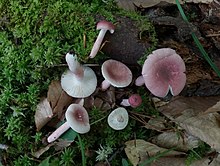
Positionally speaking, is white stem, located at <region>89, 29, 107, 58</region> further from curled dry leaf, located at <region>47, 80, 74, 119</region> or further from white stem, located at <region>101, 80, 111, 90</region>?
curled dry leaf, located at <region>47, 80, 74, 119</region>

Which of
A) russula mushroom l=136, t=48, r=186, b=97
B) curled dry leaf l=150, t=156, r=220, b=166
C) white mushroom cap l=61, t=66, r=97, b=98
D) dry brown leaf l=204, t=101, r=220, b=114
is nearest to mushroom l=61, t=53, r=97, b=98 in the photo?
white mushroom cap l=61, t=66, r=97, b=98

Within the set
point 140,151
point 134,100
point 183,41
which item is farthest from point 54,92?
point 183,41

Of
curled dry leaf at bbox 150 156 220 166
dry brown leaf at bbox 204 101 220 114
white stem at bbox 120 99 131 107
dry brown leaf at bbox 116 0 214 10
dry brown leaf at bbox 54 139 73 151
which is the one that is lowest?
curled dry leaf at bbox 150 156 220 166

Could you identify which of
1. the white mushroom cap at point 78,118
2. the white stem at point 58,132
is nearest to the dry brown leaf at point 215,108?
the white mushroom cap at point 78,118

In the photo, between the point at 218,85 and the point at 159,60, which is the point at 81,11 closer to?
the point at 159,60

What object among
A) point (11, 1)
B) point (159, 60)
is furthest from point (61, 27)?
point (159, 60)

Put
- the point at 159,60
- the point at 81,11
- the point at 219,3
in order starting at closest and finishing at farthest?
1. the point at 159,60
2. the point at 81,11
3. the point at 219,3
